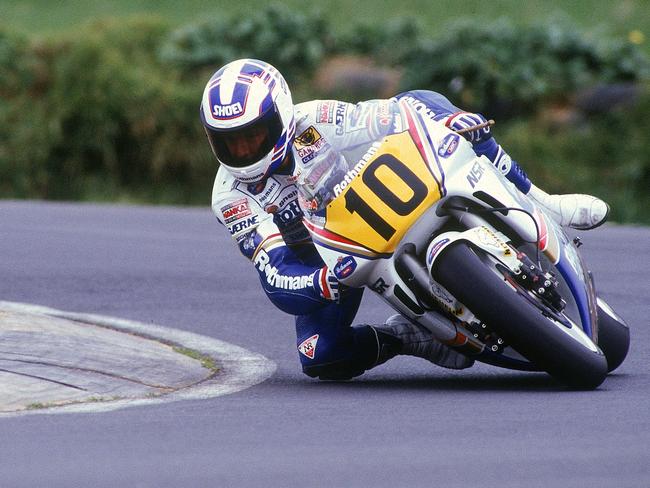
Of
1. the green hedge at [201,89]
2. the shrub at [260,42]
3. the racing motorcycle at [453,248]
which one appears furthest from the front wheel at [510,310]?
the shrub at [260,42]

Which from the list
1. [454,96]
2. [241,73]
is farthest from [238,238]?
[454,96]

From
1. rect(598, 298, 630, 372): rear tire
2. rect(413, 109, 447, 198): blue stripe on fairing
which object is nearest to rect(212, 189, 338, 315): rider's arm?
rect(413, 109, 447, 198): blue stripe on fairing

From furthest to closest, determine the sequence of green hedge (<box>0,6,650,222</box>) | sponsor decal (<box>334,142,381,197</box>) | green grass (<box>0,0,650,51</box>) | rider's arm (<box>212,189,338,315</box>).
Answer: green grass (<box>0,0,650,51</box>), green hedge (<box>0,6,650,222</box>), rider's arm (<box>212,189,338,315</box>), sponsor decal (<box>334,142,381,197</box>)

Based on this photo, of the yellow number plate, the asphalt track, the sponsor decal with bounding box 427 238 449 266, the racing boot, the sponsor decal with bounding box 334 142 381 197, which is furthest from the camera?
the racing boot

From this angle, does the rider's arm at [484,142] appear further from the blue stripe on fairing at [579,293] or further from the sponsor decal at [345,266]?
the sponsor decal at [345,266]

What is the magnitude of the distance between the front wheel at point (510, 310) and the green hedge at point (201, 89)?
11647 millimetres

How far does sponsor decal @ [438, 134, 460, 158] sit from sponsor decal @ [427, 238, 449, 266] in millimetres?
479

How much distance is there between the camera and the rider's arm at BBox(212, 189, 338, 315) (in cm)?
718

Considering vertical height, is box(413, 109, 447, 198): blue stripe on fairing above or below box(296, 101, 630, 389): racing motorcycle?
above

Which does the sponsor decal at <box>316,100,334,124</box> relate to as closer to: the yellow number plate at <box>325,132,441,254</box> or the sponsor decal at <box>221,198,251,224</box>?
the yellow number plate at <box>325,132,441,254</box>

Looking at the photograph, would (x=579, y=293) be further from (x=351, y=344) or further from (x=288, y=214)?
(x=288, y=214)

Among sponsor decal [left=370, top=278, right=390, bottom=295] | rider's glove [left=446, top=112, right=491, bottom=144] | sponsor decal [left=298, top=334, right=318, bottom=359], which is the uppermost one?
rider's glove [left=446, top=112, right=491, bottom=144]

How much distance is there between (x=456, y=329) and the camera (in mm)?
7055

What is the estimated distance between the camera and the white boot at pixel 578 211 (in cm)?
746
